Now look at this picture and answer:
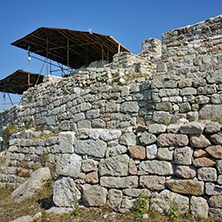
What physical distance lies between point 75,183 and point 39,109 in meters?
4.92

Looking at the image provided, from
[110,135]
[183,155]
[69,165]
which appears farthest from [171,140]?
[69,165]

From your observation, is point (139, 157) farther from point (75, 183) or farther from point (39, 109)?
point (39, 109)

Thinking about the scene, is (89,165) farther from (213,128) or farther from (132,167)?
(213,128)

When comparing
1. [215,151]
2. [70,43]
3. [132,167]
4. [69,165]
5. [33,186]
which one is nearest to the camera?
[215,151]

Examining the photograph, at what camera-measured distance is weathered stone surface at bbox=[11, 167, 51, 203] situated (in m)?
5.69

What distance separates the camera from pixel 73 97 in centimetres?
677

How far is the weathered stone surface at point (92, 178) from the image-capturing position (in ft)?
13.8

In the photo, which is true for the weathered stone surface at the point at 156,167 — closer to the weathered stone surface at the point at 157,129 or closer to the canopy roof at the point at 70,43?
the weathered stone surface at the point at 157,129

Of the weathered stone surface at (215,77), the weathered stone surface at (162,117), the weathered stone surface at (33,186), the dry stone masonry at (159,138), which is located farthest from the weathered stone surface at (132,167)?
the weathered stone surface at (33,186)

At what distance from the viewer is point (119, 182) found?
3.96 metres

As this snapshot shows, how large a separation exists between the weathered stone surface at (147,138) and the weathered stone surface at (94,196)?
3.94 feet

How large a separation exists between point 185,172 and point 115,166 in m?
1.28

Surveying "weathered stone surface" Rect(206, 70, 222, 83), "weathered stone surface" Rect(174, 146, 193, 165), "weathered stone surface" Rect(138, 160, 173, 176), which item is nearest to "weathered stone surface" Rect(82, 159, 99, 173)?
"weathered stone surface" Rect(138, 160, 173, 176)

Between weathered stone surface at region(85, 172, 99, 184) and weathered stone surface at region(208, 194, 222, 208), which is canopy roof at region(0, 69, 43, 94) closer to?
weathered stone surface at region(85, 172, 99, 184)
